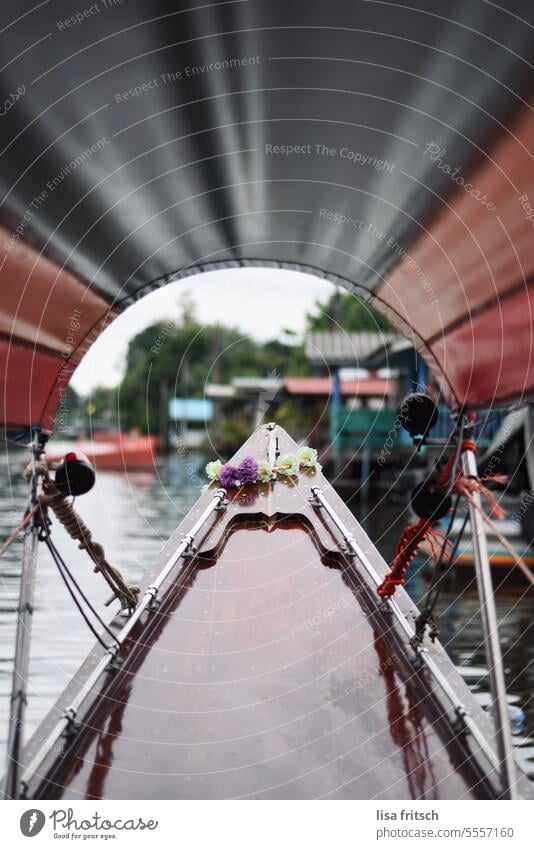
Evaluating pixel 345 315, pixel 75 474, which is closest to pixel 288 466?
pixel 75 474

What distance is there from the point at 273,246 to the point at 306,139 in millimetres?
1637

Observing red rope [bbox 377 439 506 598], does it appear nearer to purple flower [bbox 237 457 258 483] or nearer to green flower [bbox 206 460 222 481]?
purple flower [bbox 237 457 258 483]

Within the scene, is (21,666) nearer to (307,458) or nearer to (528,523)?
(307,458)

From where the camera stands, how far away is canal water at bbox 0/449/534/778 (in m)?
5.36

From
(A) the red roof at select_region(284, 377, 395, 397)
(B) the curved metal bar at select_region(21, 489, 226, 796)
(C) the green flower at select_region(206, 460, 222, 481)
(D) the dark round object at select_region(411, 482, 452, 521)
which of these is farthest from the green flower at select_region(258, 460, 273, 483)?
(A) the red roof at select_region(284, 377, 395, 397)

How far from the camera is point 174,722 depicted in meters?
3.07

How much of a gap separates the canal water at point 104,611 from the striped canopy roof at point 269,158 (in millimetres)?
1129

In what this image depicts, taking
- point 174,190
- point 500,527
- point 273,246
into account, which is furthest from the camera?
point 500,527

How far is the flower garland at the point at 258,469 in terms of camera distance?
597 centimetres

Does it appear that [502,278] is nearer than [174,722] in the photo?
No

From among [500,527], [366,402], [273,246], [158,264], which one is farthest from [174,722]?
[366,402]

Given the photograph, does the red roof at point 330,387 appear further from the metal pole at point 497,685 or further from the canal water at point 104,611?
the metal pole at point 497,685

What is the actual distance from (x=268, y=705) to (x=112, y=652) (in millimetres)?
748
